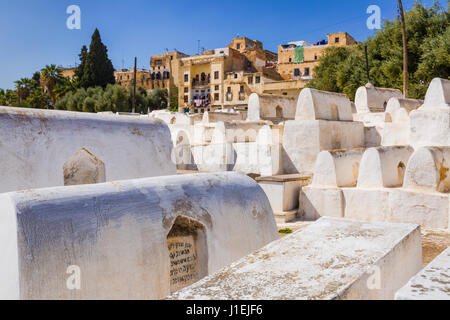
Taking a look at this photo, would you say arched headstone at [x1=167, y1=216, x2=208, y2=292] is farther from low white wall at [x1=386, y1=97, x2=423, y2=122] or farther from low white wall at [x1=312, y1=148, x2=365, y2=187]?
low white wall at [x1=386, y1=97, x2=423, y2=122]

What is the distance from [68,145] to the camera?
22.1 ft

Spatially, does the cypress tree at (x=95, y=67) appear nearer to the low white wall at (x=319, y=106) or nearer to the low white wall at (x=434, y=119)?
the low white wall at (x=319, y=106)

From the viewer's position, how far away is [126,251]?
390 centimetres

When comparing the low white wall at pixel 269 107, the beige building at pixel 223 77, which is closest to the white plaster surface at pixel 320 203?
the low white wall at pixel 269 107

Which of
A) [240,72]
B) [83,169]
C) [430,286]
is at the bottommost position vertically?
[430,286]

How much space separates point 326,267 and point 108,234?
196 cm

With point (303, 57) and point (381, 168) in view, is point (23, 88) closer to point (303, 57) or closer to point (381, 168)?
point (303, 57)

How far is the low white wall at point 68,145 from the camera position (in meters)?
6.13

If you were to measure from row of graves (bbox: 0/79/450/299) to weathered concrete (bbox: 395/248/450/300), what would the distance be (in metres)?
0.01

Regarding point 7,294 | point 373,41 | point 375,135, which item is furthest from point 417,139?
point 373,41

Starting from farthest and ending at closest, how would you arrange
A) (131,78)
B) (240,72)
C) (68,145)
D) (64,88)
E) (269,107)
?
(131,78), (64,88), (240,72), (269,107), (68,145)

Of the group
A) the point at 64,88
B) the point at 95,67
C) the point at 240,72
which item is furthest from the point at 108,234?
the point at 64,88

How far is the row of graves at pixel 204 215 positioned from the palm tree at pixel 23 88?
1749 inches

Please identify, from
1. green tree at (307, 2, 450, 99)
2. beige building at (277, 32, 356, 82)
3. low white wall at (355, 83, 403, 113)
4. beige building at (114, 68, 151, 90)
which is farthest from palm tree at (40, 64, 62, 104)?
low white wall at (355, 83, 403, 113)
